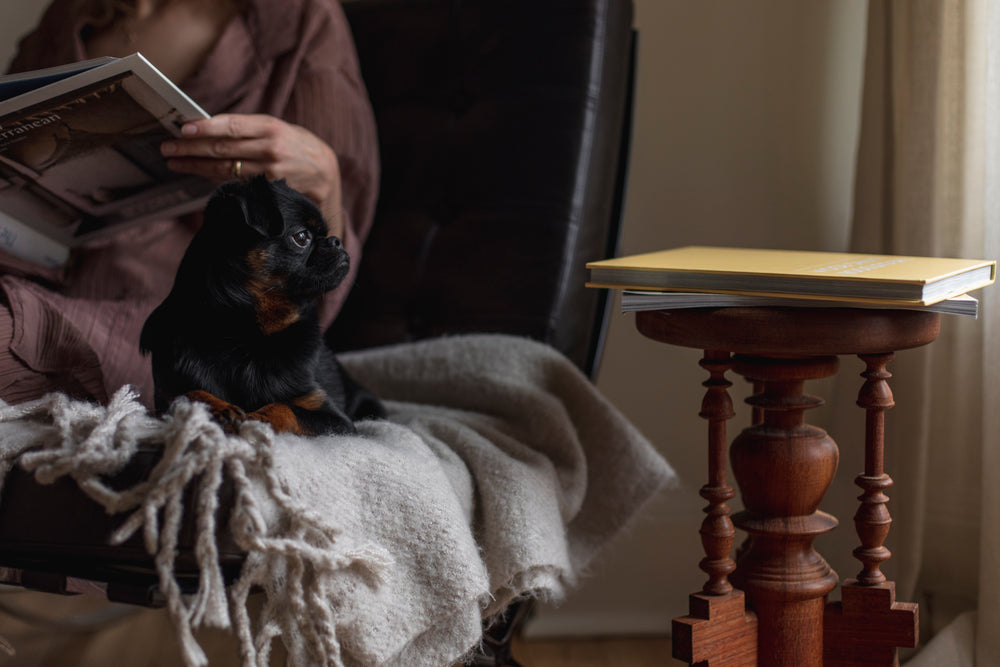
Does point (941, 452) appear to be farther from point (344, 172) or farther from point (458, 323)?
point (344, 172)

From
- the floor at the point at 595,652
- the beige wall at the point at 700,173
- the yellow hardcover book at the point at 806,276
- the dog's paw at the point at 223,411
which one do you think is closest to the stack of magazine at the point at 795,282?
the yellow hardcover book at the point at 806,276

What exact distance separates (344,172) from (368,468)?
571 mm

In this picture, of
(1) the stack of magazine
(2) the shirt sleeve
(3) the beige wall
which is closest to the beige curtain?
(3) the beige wall

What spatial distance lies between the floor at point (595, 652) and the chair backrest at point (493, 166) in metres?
0.52

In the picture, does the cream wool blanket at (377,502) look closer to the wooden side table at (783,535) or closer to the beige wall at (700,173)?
the wooden side table at (783,535)

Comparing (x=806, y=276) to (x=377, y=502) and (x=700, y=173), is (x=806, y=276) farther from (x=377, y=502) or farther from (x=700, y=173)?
(x=700, y=173)

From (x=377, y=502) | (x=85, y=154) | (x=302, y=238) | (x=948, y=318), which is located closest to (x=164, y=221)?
(x=85, y=154)

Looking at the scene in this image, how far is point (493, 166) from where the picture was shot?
47.6 inches

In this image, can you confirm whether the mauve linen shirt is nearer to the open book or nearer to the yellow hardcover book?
the open book

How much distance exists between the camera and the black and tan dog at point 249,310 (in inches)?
27.3

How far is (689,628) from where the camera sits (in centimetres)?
73

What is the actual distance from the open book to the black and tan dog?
0.12 metres

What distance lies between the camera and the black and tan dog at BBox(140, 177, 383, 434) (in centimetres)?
69

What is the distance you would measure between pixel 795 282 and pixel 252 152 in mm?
557
